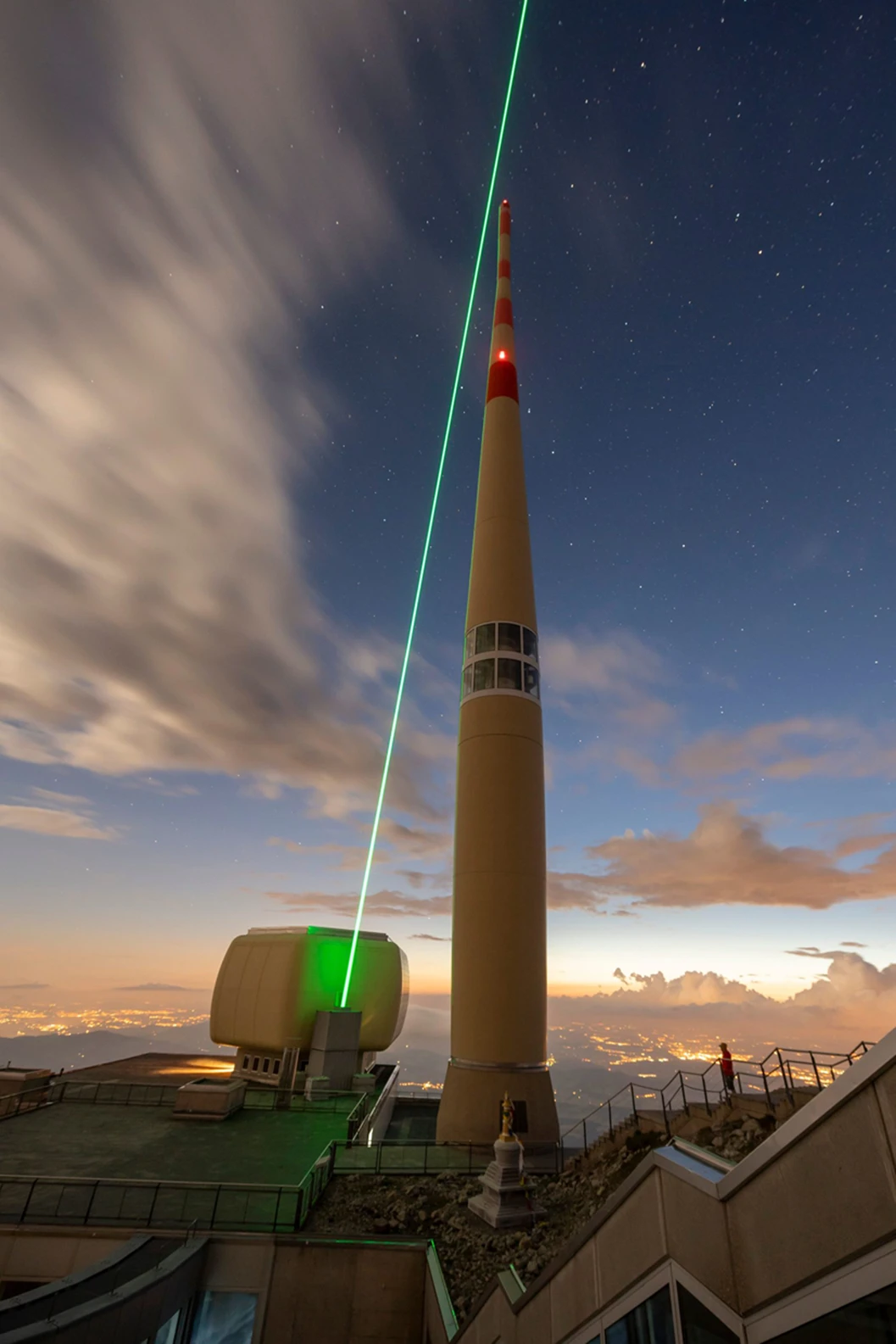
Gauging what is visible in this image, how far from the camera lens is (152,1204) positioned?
45.9ft

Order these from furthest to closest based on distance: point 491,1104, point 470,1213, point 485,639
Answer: point 485,639 → point 491,1104 → point 470,1213

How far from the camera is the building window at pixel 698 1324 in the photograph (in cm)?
479

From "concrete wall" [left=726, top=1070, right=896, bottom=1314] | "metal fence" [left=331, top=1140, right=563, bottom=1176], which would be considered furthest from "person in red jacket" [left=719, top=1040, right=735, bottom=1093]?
"concrete wall" [left=726, top=1070, right=896, bottom=1314]

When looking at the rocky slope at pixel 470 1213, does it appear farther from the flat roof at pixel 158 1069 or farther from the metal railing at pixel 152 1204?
the flat roof at pixel 158 1069

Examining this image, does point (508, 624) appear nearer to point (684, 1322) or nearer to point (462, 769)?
point (462, 769)

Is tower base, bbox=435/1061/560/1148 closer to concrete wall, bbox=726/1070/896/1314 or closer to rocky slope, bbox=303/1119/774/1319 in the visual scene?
rocky slope, bbox=303/1119/774/1319

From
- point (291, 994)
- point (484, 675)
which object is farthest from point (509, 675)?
point (291, 994)

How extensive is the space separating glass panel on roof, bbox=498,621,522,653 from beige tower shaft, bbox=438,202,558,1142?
0.04m

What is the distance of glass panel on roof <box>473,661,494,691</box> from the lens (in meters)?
27.0

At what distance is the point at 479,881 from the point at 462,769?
424 cm

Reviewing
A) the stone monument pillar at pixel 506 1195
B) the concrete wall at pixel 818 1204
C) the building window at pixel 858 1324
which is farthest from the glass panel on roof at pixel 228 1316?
the building window at pixel 858 1324

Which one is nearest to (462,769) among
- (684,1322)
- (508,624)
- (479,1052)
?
(508,624)

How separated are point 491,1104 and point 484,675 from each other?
48.1 ft

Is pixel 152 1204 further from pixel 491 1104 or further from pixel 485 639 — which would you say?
pixel 485 639
